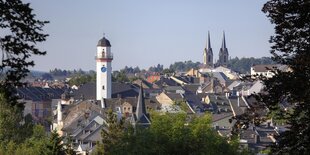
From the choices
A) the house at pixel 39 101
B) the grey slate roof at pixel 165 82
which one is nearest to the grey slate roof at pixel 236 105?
the house at pixel 39 101

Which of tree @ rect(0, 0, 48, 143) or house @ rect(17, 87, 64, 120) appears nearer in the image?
tree @ rect(0, 0, 48, 143)

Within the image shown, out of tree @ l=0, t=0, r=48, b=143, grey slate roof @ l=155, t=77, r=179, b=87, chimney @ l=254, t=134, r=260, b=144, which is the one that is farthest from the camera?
grey slate roof @ l=155, t=77, r=179, b=87

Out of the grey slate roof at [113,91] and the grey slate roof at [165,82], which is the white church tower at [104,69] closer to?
the grey slate roof at [113,91]

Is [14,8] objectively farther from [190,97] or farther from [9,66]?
[190,97]

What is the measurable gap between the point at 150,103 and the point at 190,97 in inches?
372

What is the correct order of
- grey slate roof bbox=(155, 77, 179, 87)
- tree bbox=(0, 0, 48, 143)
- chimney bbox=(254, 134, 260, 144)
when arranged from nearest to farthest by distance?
tree bbox=(0, 0, 48, 143)
chimney bbox=(254, 134, 260, 144)
grey slate roof bbox=(155, 77, 179, 87)

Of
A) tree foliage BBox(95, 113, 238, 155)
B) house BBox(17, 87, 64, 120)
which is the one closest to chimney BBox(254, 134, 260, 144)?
tree foliage BBox(95, 113, 238, 155)

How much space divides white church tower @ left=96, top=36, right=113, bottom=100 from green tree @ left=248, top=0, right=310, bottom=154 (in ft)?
310

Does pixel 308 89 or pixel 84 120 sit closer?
pixel 308 89

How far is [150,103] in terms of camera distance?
107188 mm

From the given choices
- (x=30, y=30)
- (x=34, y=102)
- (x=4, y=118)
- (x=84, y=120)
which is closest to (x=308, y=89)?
(x=30, y=30)

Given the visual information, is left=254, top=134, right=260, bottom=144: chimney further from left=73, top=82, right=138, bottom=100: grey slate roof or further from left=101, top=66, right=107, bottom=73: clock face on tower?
left=73, top=82, right=138, bottom=100: grey slate roof

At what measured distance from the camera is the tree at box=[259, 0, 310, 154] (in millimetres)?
14969

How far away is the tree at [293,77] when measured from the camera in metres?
15.0
